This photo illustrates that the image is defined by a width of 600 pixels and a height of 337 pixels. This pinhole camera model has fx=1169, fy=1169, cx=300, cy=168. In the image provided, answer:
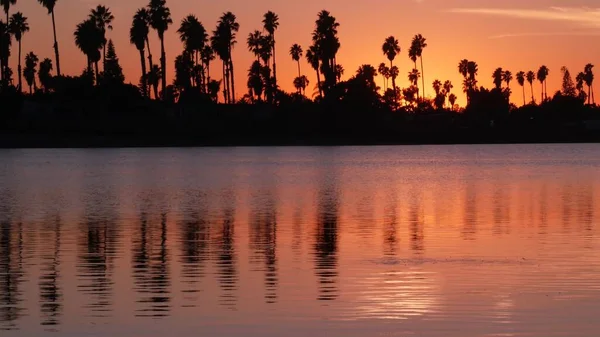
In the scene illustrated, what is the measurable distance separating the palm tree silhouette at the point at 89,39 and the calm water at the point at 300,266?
113308 millimetres

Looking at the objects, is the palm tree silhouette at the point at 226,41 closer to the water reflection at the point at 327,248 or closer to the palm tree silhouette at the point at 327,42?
the palm tree silhouette at the point at 327,42

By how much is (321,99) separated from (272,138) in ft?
31.8

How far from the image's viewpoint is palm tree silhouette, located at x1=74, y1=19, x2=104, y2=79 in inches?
6422

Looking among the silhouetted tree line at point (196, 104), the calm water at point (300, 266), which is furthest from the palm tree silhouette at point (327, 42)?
the calm water at point (300, 266)

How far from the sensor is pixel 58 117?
6078 inches

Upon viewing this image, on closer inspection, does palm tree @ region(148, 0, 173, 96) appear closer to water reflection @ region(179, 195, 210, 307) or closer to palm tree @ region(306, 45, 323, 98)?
palm tree @ region(306, 45, 323, 98)

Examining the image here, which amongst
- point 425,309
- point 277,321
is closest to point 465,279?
point 425,309

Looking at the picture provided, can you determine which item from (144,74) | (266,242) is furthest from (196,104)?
(266,242)

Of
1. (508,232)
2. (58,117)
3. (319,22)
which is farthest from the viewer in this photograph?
(319,22)

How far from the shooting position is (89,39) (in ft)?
535

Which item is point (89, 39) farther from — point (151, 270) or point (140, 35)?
point (151, 270)

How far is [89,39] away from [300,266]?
466 feet

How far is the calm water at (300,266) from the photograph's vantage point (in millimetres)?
18812

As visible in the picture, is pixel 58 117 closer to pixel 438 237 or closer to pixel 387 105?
pixel 387 105
